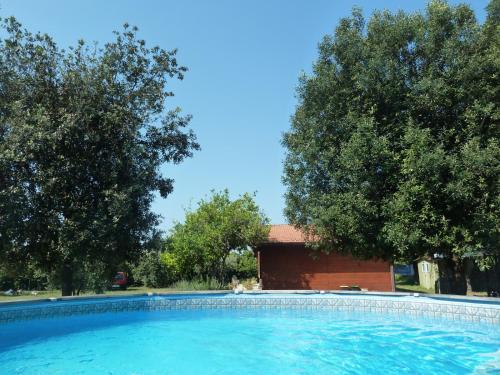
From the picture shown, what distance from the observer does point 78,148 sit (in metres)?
16.8

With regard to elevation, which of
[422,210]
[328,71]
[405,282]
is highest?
[328,71]

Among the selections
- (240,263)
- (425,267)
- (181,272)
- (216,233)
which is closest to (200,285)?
(216,233)

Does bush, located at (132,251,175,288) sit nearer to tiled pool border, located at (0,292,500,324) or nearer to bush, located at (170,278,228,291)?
bush, located at (170,278,228,291)

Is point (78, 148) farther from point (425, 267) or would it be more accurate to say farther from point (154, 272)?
point (425, 267)

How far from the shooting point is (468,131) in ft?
42.8

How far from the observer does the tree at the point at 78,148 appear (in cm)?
1524

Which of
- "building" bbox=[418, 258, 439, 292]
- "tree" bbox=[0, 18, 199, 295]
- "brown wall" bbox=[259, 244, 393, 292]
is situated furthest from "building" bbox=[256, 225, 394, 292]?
"tree" bbox=[0, 18, 199, 295]

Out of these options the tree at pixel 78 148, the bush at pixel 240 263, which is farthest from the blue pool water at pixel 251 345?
the bush at pixel 240 263

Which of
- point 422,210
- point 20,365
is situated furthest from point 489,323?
point 20,365

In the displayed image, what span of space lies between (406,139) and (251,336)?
288 inches

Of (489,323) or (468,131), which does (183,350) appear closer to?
(489,323)

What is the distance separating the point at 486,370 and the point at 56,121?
50.6 feet

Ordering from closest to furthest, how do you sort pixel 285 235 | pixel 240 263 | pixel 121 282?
pixel 285 235 → pixel 240 263 → pixel 121 282

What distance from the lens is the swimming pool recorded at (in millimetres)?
8352
